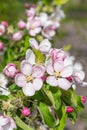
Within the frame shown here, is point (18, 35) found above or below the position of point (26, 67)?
above

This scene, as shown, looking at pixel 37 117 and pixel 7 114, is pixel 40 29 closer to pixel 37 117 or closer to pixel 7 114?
pixel 37 117

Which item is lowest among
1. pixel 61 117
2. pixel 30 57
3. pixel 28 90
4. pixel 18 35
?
pixel 61 117

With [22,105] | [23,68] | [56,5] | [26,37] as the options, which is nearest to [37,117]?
[22,105]

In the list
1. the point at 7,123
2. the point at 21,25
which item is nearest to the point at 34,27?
the point at 21,25

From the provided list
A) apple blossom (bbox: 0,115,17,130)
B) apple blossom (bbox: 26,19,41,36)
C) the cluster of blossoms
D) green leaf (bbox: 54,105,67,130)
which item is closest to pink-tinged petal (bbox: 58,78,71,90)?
the cluster of blossoms

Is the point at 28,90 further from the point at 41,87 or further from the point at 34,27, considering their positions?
the point at 34,27

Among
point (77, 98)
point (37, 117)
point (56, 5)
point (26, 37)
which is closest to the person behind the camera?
point (77, 98)
